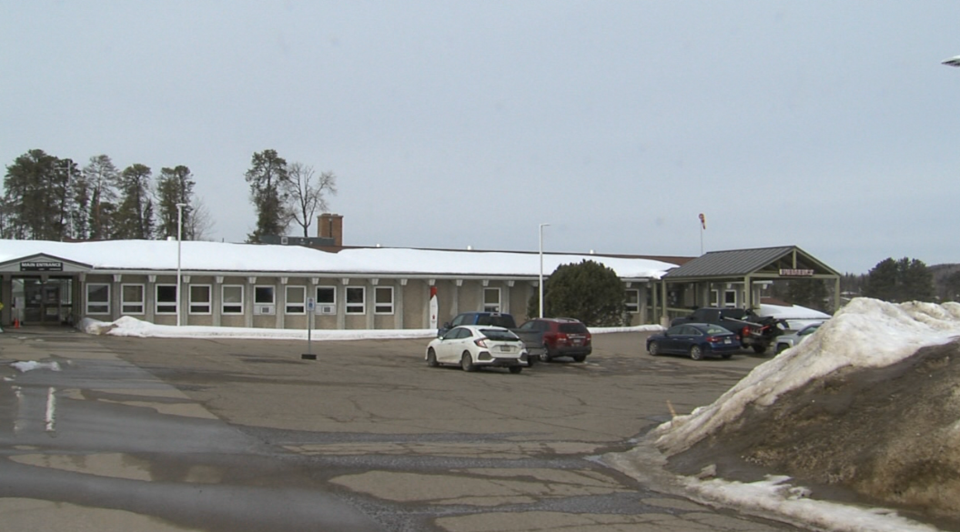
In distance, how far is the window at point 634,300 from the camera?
5059 centimetres

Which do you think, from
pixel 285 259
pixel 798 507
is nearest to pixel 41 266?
pixel 285 259

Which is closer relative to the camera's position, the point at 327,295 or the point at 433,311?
the point at 327,295

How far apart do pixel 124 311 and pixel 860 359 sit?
36848 millimetres

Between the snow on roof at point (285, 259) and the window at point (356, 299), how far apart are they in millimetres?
1173

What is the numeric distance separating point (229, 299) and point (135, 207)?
38538 mm

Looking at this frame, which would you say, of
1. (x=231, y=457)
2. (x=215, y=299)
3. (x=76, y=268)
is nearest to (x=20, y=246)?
(x=76, y=268)

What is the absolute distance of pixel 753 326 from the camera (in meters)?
33.3

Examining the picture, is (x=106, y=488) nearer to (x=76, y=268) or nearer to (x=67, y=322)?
(x=76, y=268)

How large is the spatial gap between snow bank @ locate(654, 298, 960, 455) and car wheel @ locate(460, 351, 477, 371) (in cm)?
1314

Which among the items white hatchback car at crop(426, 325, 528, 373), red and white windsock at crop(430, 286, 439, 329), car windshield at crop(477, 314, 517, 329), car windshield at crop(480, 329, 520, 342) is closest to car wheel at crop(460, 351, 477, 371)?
white hatchback car at crop(426, 325, 528, 373)

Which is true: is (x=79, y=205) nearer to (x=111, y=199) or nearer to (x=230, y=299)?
(x=111, y=199)

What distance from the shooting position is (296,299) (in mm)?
43344

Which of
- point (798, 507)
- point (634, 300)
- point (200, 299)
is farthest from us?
point (634, 300)

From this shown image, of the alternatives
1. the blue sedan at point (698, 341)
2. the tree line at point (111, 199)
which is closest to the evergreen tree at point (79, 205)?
the tree line at point (111, 199)
